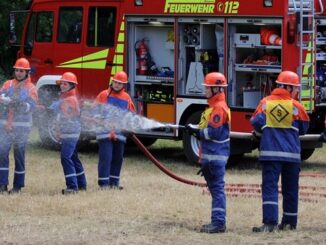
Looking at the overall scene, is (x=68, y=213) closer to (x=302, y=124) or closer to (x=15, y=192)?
(x=15, y=192)

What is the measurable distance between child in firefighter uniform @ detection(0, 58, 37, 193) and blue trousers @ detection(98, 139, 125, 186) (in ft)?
3.28

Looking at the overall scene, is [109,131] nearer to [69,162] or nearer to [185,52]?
[69,162]

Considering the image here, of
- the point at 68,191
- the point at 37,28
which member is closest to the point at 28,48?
the point at 37,28

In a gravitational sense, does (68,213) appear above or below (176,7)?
below

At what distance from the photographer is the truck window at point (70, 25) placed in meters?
17.2

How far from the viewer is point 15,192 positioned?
1217cm

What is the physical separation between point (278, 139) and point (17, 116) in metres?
3.91

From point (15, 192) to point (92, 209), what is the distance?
1.69m

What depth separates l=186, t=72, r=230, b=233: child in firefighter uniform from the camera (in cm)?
955

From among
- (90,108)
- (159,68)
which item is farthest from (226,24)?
(90,108)

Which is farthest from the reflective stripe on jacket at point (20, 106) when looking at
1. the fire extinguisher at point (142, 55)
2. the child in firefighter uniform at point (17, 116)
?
the fire extinguisher at point (142, 55)

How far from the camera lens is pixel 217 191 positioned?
9.66 m

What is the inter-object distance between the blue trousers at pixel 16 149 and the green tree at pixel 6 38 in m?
12.3

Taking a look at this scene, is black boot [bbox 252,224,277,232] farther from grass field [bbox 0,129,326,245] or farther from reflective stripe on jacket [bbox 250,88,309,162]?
reflective stripe on jacket [bbox 250,88,309,162]
